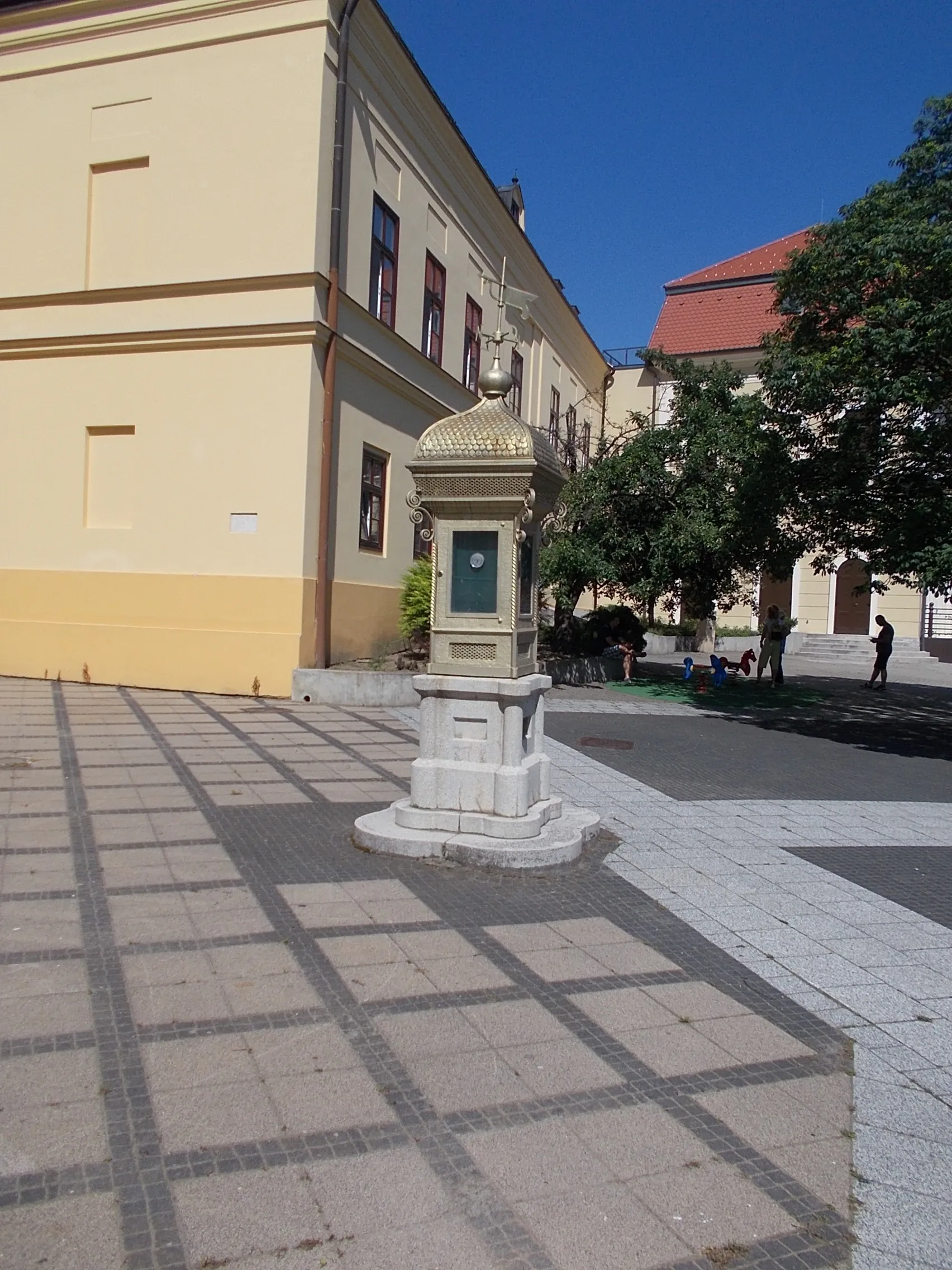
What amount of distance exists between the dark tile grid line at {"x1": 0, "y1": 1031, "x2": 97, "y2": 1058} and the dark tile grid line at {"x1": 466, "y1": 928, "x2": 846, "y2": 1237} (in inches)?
72.3

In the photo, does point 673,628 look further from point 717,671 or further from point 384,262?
point 384,262

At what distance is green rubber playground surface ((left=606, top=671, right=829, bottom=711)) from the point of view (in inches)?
653

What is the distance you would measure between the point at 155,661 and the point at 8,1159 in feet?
37.6

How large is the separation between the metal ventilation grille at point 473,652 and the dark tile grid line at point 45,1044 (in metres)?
3.43

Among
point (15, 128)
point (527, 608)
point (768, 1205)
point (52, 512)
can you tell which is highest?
point (15, 128)

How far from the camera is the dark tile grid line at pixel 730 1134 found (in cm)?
291

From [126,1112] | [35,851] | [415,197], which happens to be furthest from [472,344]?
[126,1112]

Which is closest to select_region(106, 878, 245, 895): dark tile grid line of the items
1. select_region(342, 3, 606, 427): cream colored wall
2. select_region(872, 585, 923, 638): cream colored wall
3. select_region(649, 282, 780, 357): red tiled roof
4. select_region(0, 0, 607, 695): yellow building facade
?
select_region(0, 0, 607, 695): yellow building facade

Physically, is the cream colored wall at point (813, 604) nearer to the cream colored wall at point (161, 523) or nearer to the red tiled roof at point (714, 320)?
the red tiled roof at point (714, 320)

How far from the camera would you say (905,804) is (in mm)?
9016

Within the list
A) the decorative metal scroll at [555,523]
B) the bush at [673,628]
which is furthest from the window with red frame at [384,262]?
the bush at [673,628]

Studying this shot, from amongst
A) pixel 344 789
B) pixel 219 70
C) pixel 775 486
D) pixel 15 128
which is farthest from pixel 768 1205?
pixel 15 128

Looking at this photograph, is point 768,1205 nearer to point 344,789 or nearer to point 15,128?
point 344,789

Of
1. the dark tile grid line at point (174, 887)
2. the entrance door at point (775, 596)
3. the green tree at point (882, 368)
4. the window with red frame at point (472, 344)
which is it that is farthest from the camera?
the entrance door at point (775, 596)
